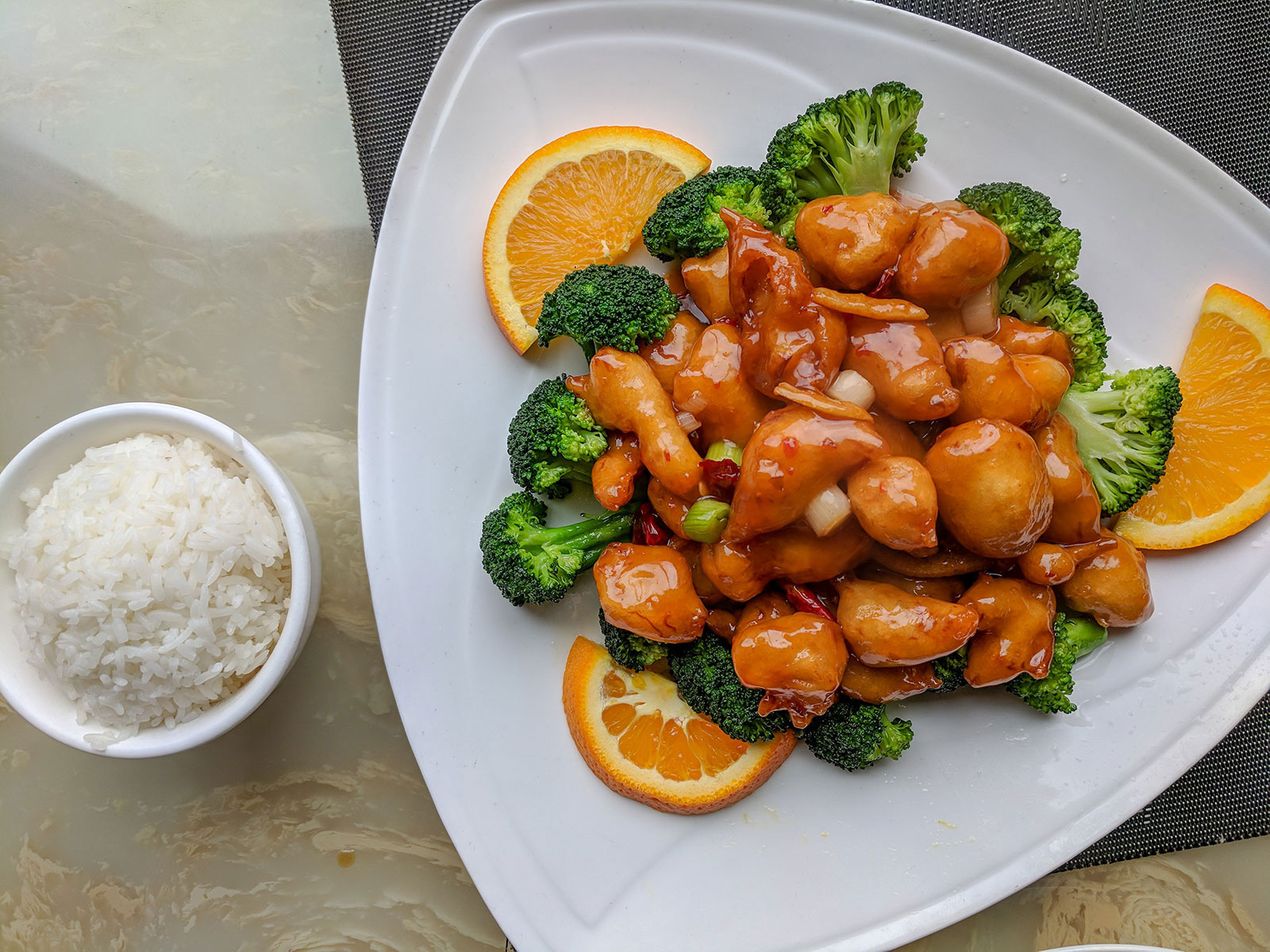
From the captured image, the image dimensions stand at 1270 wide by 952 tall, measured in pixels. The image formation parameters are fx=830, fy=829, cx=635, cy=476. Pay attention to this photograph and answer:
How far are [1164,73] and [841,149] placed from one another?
42.9 inches

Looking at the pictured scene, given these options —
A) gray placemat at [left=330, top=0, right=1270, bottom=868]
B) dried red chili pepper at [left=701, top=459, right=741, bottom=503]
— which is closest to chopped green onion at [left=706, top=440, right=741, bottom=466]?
dried red chili pepper at [left=701, top=459, right=741, bottom=503]

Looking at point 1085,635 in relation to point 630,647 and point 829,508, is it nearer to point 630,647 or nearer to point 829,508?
point 829,508

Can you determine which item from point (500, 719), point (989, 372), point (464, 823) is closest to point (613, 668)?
point (500, 719)

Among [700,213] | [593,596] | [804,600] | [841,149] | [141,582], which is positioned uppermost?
[841,149]

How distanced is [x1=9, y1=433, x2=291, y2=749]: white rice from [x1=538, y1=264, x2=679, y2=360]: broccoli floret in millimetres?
924

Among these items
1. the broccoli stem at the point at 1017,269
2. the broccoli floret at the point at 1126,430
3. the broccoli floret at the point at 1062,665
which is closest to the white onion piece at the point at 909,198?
the broccoli stem at the point at 1017,269

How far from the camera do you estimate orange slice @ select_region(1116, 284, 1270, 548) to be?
2.17 meters

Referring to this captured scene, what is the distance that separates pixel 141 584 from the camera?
199cm

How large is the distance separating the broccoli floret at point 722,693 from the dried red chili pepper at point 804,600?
0.22m

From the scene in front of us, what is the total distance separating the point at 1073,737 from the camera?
2215 millimetres

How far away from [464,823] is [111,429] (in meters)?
1.37

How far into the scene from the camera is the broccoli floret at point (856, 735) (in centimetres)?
206

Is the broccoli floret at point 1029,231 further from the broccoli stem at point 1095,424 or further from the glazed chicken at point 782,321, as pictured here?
the glazed chicken at point 782,321

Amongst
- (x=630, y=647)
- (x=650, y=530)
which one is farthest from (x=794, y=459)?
(x=630, y=647)
